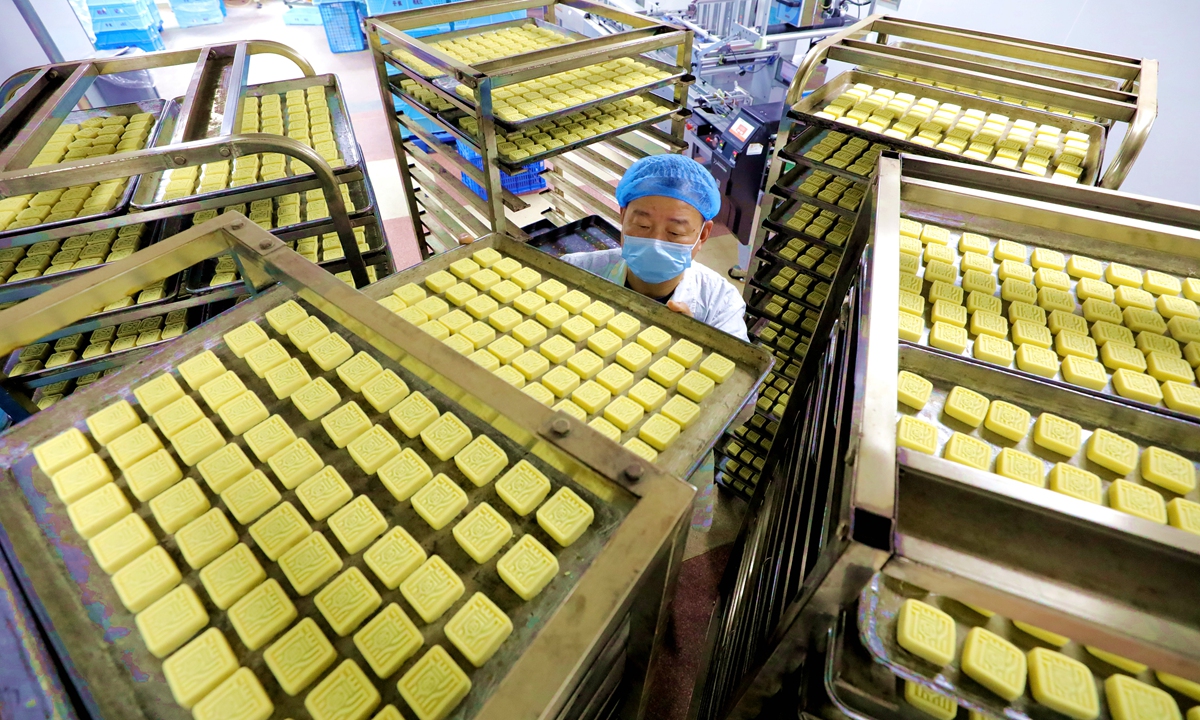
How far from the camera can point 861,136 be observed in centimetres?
236

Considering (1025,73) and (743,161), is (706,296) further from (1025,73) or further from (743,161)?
(743,161)

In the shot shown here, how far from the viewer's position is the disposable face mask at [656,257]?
2.30 m

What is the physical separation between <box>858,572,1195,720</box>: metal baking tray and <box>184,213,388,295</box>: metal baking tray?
2.45 metres

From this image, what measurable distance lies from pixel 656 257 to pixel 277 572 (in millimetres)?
1849

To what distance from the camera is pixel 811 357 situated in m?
1.76

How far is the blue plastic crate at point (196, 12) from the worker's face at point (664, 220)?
15433 millimetres

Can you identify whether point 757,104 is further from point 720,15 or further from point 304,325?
point 304,325

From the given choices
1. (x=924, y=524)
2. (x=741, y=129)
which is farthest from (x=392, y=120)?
(x=924, y=524)

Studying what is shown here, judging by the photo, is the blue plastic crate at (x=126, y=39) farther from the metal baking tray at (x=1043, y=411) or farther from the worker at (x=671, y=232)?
the metal baking tray at (x=1043, y=411)

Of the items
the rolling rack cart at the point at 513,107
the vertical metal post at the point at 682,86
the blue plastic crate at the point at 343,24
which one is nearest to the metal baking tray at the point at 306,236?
the rolling rack cart at the point at 513,107

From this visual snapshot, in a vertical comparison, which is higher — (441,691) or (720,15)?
(720,15)

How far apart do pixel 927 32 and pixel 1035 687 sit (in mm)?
3522

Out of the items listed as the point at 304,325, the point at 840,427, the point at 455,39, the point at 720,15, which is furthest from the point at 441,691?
the point at 720,15

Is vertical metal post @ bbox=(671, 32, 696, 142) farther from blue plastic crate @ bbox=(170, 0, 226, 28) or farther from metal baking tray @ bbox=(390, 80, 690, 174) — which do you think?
blue plastic crate @ bbox=(170, 0, 226, 28)
